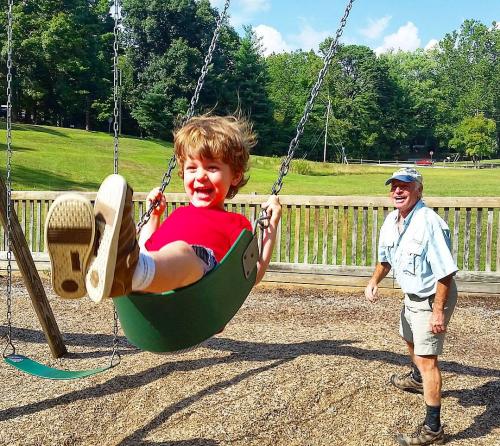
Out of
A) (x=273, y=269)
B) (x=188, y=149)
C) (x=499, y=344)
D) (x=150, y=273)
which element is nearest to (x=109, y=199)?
(x=150, y=273)

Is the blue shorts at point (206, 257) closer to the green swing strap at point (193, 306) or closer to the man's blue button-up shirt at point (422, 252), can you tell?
the green swing strap at point (193, 306)

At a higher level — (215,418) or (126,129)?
(126,129)

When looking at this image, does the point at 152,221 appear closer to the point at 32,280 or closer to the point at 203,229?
the point at 203,229

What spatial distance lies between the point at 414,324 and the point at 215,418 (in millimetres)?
1368

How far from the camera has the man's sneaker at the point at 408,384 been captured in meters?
4.13

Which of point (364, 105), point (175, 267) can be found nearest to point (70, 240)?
point (175, 267)

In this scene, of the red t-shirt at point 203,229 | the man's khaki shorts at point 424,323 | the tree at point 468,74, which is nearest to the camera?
the red t-shirt at point 203,229

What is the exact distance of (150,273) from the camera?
199 cm

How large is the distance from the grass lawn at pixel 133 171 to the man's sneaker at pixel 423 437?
11.9 m

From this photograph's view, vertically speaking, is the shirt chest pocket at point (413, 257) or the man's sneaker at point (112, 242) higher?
the man's sneaker at point (112, 242)

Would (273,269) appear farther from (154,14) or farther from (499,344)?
(154,14)

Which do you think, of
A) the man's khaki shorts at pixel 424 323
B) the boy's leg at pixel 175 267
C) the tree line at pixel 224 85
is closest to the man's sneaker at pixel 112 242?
the boy's leg at pixel 175 267

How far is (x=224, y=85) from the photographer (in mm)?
44750

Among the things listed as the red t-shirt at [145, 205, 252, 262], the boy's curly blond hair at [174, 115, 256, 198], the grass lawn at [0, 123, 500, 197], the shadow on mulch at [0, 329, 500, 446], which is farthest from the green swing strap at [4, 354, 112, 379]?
the grass lawn at [0, 123, 500, 197]
